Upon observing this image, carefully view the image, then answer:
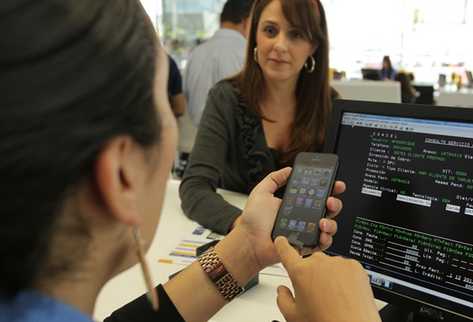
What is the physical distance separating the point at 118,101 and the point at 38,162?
79 mm

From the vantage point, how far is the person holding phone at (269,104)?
4.99 ft

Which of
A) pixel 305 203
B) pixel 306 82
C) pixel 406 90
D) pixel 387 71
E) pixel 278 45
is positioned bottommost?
pixel 406 90

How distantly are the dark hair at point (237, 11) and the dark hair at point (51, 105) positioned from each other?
2.62 meters

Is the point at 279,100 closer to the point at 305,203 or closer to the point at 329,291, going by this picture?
the point at 305,203

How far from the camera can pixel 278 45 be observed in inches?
61.3

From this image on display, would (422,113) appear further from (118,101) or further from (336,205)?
(118,101)

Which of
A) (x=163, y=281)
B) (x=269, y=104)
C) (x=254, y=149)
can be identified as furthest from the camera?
(x=269, y=104)

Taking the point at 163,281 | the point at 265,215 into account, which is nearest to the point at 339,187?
the point at 265,215

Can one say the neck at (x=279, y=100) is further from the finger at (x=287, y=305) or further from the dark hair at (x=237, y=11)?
the dark hair at (x=237, y=11)

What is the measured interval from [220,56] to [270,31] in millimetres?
1262

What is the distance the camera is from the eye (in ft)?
5.23

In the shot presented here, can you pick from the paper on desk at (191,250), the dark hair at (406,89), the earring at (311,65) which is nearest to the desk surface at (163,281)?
the paper on desk at (191,250)

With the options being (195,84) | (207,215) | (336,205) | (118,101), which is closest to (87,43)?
(118,101)

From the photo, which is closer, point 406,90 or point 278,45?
point 278,45
